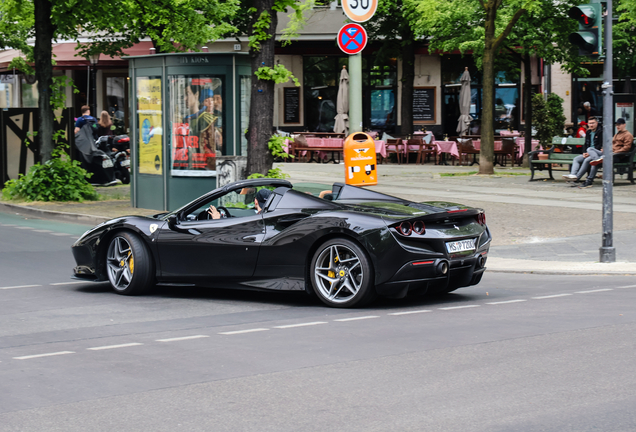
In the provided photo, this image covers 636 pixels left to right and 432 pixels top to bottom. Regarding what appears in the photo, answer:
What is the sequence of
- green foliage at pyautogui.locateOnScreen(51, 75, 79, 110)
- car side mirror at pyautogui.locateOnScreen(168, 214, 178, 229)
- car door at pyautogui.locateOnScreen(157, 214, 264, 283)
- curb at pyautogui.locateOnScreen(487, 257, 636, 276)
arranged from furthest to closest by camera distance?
green foliage at pyautogui.locateOnScreen(51, 75, 79, 110), curb at pyautogui.locateOnScreen(487, 257, 636, 276), car side mirror at pyautogui.locateOnScreen(168, 214, 178, 229), car door at pyautogui.locateOnScreen(157, 214, 264, 283)

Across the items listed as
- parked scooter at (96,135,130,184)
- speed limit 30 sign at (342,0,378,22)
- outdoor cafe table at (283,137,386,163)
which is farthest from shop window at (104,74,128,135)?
speed limit 30 sign at (342,0,378,22)

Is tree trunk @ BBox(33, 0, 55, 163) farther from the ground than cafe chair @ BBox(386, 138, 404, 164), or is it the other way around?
tree trunk @ BBox(33, 0, 55, 163)

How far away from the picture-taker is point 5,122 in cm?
Result: 2153

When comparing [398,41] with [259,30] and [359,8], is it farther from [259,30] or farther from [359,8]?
[359,8]

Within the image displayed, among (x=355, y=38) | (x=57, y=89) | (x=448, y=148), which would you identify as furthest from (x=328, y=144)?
(x=355, y=38)

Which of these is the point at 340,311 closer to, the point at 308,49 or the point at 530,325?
the point at 530,325

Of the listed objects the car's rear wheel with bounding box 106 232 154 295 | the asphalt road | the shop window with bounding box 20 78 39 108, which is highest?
the shop window with bounding box 20 78 39 108

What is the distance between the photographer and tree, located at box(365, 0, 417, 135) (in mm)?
33562

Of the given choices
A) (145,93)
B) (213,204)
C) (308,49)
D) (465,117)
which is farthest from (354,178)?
(308,49)

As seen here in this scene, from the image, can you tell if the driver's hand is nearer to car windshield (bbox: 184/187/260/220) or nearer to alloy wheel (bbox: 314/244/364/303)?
car windshield (bbox: 184/187/260/220)

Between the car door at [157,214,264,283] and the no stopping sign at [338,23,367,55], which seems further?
the no stopping sign at [338,23,367,55]

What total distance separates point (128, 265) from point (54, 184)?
10.5 meters

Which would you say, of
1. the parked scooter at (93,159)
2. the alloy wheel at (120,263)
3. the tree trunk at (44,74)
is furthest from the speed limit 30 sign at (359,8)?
the parked scooter at (93,159)

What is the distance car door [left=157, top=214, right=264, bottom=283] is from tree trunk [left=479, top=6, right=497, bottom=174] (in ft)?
52.0
